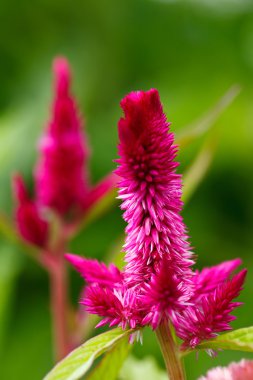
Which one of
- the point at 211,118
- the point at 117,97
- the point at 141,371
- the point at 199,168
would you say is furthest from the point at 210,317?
the point at 117,97

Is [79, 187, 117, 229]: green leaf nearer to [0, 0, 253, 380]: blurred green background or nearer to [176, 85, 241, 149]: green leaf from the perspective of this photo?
[176, 85, 241, 149]: green leaf

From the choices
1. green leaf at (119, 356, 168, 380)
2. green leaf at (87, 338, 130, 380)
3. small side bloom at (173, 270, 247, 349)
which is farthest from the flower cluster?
small side bloom at (173, 270, 247, 349)

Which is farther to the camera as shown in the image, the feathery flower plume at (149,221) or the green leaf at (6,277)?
the green leaf at (6,277)

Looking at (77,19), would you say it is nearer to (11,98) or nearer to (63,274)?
(11,98)

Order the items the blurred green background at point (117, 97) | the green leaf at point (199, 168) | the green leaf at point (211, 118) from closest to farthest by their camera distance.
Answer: the green leaf at point (211, 118) < the green leaf at point (199, 168) < the blurred green background at point (117, 97)

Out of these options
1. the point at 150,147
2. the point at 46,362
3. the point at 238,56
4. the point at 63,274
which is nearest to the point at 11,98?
the point at 238,56

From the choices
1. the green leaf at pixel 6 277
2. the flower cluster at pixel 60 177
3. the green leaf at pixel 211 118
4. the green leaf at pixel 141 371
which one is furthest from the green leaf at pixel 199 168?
the green leaf at pixel 6 277

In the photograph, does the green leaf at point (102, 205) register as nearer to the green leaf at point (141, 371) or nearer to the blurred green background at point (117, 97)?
the green leaf at point (141, 371)

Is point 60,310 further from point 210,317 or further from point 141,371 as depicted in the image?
point 210,317
